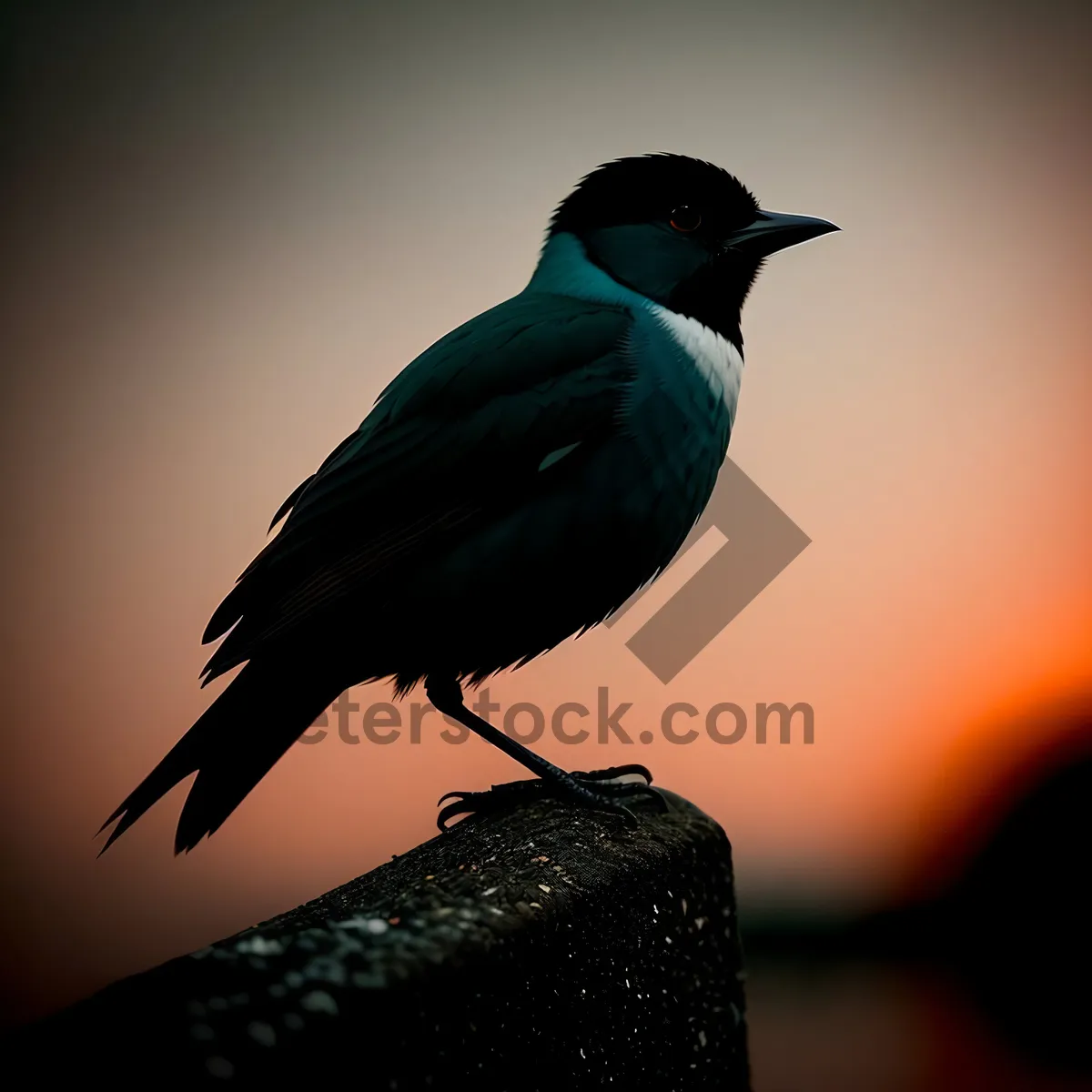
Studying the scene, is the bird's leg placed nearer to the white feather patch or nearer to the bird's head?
the white feather patch

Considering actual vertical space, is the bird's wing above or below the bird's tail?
above

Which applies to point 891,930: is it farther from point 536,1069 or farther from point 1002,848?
point 536,1069

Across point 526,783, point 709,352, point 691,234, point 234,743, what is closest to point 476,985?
point 234,743

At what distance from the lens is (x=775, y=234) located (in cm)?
195

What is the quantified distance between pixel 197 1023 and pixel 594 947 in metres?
0.50

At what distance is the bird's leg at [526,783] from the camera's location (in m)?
1.69

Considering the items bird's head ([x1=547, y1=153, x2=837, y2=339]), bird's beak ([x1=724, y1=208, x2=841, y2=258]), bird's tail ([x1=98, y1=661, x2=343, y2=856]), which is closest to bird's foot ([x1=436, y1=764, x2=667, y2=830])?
bird's tail ([x1=98, y1=661, x2=343, y2=856])

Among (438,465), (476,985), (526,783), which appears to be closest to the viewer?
(476,985)

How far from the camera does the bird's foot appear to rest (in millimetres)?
1656

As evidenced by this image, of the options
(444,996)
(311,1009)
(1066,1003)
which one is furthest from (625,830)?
(1066,1003)

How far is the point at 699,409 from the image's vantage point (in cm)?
174

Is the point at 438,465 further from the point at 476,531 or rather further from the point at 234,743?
the point at 234,743

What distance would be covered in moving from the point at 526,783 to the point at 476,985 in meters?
0.92

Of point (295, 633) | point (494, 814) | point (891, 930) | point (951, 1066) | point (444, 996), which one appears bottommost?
point (951, 1066)
